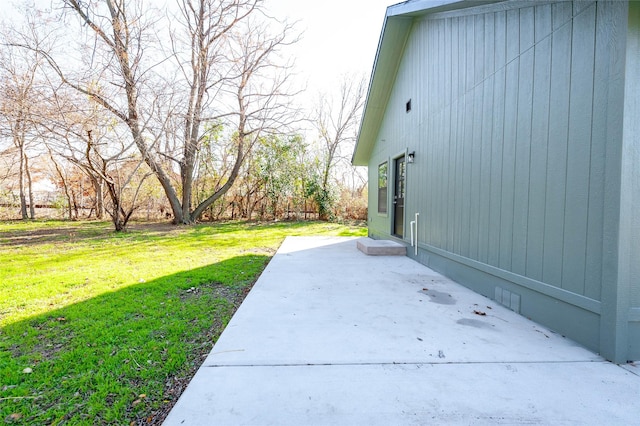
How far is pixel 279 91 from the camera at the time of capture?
12.0 meters

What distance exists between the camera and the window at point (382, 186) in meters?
7.04

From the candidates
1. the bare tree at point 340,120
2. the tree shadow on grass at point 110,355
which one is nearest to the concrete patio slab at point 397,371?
the tree shadow on grass at point 110,355

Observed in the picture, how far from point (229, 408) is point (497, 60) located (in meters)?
3.90

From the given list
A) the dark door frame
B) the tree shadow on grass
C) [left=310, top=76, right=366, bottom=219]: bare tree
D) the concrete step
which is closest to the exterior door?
the dark door frame

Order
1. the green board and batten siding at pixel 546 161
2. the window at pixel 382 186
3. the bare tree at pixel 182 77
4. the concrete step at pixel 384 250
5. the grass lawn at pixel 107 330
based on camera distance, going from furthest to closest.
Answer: the bare tree at pixel 182 77 → the window at pixel 382 186 → the concrete step at pixel 384 250 → the green board and batten siding at pixel 546 161 → the grass lawn at pixel 107 330

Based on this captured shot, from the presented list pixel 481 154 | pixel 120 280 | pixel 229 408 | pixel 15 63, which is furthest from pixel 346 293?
pixel 15 63

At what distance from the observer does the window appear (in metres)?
7.04

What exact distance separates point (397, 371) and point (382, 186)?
598cm

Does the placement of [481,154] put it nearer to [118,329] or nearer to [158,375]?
[158,375]

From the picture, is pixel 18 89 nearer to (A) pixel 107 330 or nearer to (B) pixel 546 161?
(A) pixel 107 330

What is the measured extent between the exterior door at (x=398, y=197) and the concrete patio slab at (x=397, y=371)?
10.9ft

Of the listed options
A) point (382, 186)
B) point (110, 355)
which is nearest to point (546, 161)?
point (110, 355)

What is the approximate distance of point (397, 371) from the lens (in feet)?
5.59

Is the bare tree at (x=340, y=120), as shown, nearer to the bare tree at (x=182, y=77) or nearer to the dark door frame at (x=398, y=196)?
the bare tree at (x=182, y=77)
